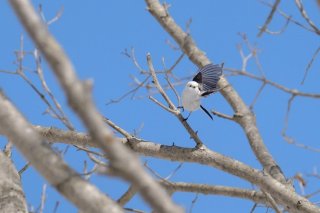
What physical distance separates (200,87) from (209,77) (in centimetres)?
10

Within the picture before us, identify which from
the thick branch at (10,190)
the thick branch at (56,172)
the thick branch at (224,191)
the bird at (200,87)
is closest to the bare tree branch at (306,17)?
the bird at (200,87)

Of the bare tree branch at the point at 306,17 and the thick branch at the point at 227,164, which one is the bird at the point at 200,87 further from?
the bare tree branch at the point at 306,17

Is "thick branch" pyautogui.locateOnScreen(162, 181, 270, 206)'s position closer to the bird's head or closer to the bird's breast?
the bird's breast

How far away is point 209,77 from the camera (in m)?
2.83

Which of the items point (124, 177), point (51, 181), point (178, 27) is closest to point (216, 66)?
point (178, 27)

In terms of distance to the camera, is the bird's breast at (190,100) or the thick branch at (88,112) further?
the bird's breast at (190,100)

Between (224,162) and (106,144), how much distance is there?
1.85m

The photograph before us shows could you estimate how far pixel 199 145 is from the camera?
99.9 inches

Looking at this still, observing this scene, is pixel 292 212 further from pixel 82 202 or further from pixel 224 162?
pixel 82 202

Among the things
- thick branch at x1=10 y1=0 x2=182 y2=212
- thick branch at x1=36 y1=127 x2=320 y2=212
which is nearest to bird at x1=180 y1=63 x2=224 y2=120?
thick branch at x1=36 y1=127 x2=320 y2=212

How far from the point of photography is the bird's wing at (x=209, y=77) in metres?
2.80

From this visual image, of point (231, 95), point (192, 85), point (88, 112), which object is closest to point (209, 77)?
point (192, 85)

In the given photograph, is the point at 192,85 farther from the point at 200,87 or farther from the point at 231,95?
the point at 231,95

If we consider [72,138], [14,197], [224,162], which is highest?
[224,162]
